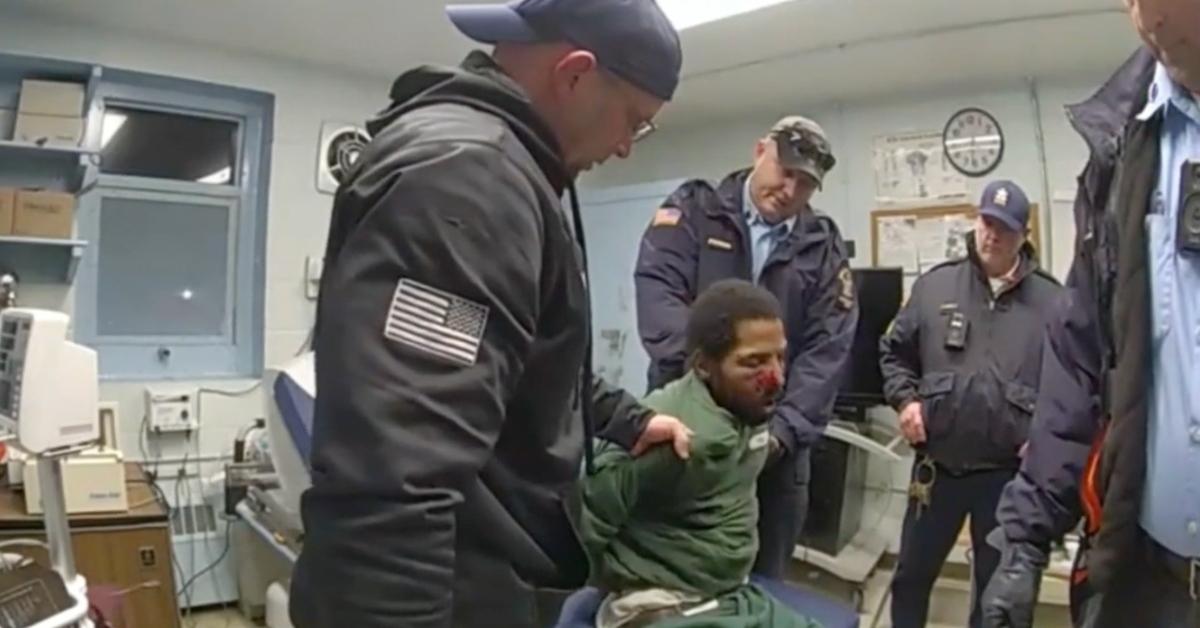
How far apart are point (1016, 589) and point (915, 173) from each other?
11.4 ft

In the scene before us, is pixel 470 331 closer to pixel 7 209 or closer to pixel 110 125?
pixel 7 209

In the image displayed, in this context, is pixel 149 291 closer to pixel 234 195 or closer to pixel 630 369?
pixel 234 195


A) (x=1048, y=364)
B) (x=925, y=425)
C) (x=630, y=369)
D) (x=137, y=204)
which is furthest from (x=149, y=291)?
(x=1048, y=364)

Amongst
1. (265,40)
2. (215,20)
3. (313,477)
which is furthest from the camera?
(265,40)

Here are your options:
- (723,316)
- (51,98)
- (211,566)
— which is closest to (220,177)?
(51,98)

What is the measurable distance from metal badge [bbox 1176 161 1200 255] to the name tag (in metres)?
1.44

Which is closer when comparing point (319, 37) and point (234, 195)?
point (319, 37)

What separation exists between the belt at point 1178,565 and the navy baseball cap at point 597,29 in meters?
0.92

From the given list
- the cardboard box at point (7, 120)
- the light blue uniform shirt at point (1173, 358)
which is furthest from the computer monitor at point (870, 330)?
the cardboard box at point (7, 120)

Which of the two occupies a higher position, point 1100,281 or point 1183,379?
point 1100,281

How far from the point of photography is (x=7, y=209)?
388cm

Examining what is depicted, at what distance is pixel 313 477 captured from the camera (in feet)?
3.08

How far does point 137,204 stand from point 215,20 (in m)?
1.03

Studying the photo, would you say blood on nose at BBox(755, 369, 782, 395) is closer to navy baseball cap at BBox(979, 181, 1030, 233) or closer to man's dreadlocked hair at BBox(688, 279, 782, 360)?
man's dreadlocked hair at BBox(688, 279, 782, 360)
